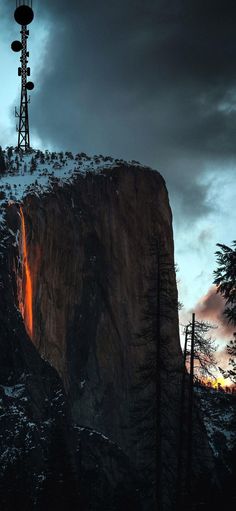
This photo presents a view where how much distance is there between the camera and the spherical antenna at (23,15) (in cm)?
7281

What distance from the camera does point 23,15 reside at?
239 ft

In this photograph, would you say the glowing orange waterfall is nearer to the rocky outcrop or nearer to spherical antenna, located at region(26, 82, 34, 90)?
the rocky outcrop

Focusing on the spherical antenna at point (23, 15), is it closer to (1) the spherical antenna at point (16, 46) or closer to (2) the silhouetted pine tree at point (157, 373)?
(1) the spherical antenna at point (16, 46)

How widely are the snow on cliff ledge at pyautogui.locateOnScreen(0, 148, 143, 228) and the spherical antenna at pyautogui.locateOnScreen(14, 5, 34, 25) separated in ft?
57.8

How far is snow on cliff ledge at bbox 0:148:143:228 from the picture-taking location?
146 ft

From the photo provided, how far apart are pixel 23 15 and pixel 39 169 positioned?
27.6m

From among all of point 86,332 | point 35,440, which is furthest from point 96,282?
point 35,440

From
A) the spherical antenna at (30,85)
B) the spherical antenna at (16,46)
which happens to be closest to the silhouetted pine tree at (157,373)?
the spherical antenna at (30,85)

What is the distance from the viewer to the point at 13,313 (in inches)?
1320

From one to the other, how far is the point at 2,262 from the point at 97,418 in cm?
1881

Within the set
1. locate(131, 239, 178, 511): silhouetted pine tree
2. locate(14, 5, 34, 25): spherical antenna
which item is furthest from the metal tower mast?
locate(131, 239, 178, 511): silhouetted pine tree

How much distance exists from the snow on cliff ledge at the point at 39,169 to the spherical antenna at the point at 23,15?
694 inches

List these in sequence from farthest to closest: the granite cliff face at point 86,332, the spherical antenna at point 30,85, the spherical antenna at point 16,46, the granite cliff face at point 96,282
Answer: the spherical antenna at point 16,46 < the spherical antenna at point 30,85 < the granite cliff face at point 96,282 < the granite cliff face at point 86,332

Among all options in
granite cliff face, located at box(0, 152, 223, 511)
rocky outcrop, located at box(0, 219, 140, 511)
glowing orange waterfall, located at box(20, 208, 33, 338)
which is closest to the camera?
rocky outcrop, located at box(0, 219, 140, 511)
